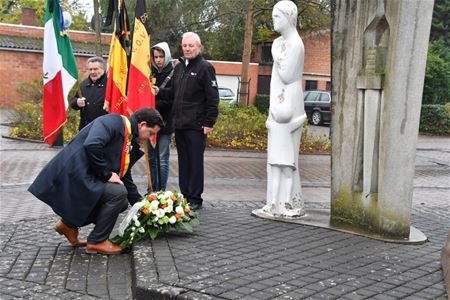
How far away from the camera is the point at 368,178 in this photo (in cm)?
635

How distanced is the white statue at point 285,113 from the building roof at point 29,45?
28.3m

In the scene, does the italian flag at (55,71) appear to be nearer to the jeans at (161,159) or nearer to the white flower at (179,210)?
the jeans at (161,159)

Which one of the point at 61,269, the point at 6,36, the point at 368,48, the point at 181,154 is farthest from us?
the point at 6,36

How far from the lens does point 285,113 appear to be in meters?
6.74

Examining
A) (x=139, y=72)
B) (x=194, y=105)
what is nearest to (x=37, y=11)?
(x=139, y=72)

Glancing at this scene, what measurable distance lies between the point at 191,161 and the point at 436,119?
76.2 feet

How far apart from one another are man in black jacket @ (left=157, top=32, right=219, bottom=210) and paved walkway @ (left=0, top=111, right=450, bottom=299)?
2.37 ft

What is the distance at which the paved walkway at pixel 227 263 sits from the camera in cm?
457

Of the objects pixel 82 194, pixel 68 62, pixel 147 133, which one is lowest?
pixel 82 194

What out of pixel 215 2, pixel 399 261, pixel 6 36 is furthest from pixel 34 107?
pixel 6 36

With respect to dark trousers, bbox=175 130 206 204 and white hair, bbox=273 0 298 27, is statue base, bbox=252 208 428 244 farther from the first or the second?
white hair, bbox=273 0 298 27

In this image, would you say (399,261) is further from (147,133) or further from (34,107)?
(34,107)

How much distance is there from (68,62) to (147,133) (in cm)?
262

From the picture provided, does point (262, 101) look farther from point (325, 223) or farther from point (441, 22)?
point (325, 223)
